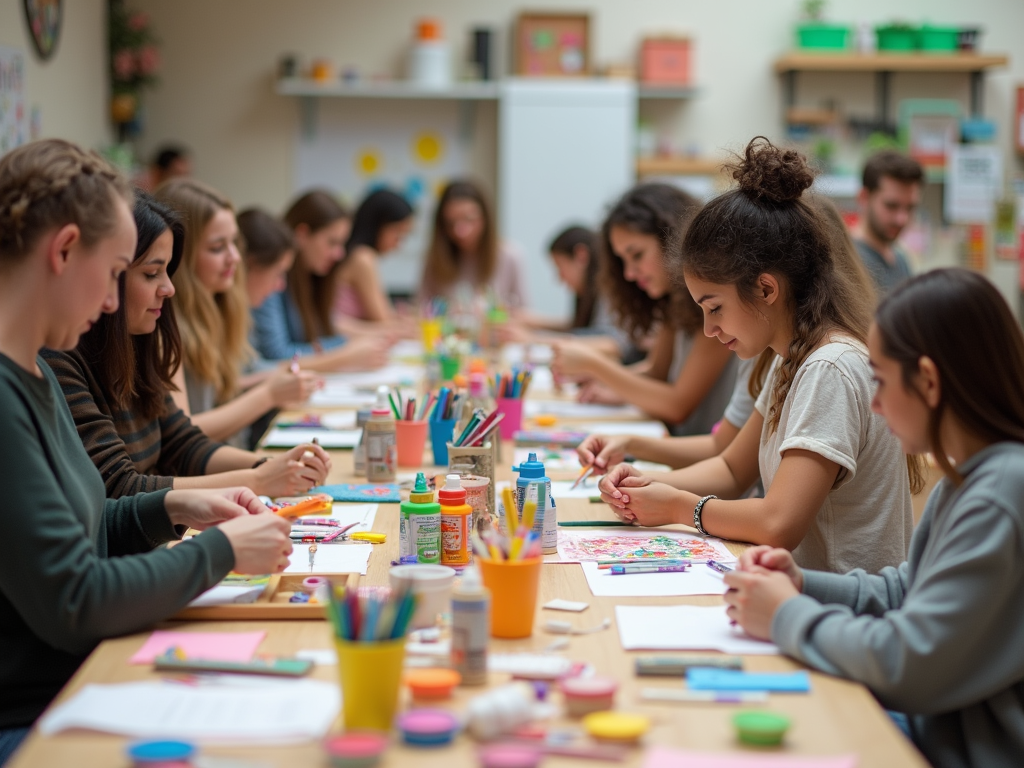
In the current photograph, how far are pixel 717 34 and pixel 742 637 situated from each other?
19.1 ft

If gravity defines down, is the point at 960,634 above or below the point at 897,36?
below

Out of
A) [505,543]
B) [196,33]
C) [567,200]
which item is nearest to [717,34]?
[567,200]

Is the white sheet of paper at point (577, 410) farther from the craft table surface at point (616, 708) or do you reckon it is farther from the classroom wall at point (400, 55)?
the classroom wall at point (400, 55)

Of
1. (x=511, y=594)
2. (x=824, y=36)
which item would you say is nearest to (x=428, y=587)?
(x=511, y=594)

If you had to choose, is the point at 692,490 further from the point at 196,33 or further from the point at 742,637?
the point at 196,33

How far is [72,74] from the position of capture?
5.34 m

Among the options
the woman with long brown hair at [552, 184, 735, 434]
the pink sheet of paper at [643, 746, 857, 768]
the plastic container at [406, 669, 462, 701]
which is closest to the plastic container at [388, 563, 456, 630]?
the plastic container at [406, 669, 462, 701]

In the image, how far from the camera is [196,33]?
255 inches

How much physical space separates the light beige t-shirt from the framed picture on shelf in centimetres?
502

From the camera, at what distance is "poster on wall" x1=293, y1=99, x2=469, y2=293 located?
21.6ft

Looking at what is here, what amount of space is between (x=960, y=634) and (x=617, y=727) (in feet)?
1.39

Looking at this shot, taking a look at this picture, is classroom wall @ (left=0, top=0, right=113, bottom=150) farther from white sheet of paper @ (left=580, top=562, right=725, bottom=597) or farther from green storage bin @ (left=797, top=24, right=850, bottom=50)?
green storage bin @ (left=797, top=24, right=850, bottom=50)

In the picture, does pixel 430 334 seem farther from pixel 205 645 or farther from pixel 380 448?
pixel 205 645

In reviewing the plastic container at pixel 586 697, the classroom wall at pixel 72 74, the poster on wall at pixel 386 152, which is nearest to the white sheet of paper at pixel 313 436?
the plastic container at pixel 586 697
